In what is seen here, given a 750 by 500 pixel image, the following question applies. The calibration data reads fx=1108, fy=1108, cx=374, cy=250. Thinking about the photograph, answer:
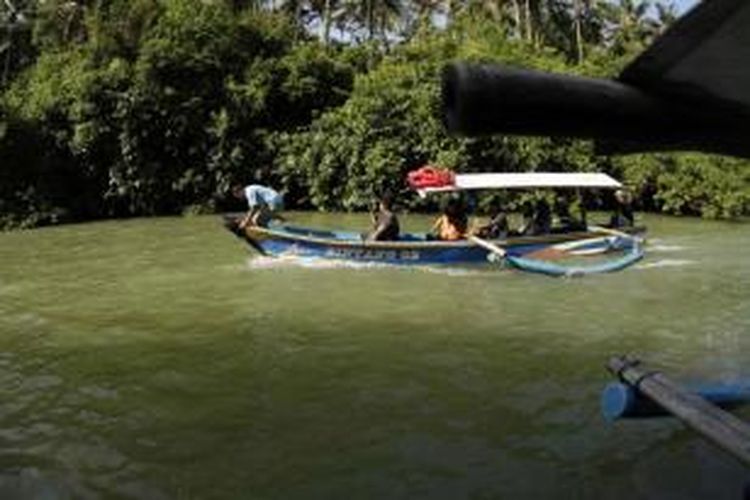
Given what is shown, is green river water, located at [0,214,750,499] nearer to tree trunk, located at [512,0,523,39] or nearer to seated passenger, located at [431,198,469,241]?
seated passenger, located at [431,198,469,241]

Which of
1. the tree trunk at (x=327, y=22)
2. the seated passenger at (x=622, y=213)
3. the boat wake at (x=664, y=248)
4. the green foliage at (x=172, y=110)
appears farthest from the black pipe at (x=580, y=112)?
the tree trunk at (x=327, y=22)

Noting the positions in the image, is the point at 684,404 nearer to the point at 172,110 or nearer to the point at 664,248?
the point at 664,248

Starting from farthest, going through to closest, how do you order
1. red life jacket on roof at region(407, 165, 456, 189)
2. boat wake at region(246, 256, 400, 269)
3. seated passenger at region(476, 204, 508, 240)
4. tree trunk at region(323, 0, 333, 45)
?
tree trunk at region(323, 0, 333, 45), red life jacket on roof at region(407, 165, 456, 189), seated passenger at region(476, 204, 508, 240), boat wake at region(246, 256, 400, 269)

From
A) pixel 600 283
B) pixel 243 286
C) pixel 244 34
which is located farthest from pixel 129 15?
pixel 600 283

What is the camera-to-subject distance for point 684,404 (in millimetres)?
5004

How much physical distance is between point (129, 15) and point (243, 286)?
21854 millimetres

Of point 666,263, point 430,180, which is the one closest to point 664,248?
point 666,263

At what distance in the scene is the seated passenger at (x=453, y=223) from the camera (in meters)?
19.0

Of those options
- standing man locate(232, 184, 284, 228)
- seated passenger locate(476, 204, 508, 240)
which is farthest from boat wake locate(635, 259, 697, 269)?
standing man locate(232, 184, 284, 228)

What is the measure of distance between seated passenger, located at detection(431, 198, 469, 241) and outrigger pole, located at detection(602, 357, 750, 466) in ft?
42.4

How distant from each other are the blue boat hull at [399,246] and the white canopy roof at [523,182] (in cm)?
121

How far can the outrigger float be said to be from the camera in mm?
17797

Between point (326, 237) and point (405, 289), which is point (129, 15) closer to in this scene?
point (326, 237)

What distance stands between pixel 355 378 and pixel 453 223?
28.2ft
